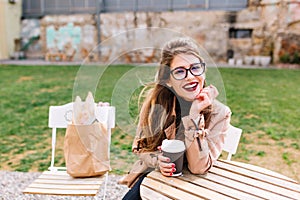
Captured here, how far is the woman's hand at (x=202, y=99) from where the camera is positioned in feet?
5.92

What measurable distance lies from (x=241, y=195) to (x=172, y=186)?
344 millimetres

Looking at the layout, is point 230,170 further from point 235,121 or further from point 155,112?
point 235,121

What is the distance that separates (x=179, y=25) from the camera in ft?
41.9

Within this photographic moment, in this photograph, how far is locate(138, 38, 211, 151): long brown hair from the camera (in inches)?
69.9

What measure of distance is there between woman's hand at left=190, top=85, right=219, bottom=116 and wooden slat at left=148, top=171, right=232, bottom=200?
38cm

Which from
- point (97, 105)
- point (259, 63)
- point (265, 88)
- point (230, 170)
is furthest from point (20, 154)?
point (259, 63)

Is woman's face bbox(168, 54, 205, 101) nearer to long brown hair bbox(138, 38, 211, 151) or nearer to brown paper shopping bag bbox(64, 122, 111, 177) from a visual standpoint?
long brown hair bbox(138, 38, 211, 151)

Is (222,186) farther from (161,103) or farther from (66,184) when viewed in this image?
(66,184)

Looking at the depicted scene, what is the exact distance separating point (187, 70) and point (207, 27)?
1106 centimetres

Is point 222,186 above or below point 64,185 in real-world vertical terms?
above

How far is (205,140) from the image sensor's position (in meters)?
1.95

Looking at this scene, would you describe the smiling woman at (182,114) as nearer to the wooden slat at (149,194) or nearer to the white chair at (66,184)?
the wooden slat at (149,194)

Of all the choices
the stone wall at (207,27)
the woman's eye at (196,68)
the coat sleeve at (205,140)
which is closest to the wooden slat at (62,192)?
the coat sleeve at (205,140)

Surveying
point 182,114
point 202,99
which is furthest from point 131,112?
point 202,99
